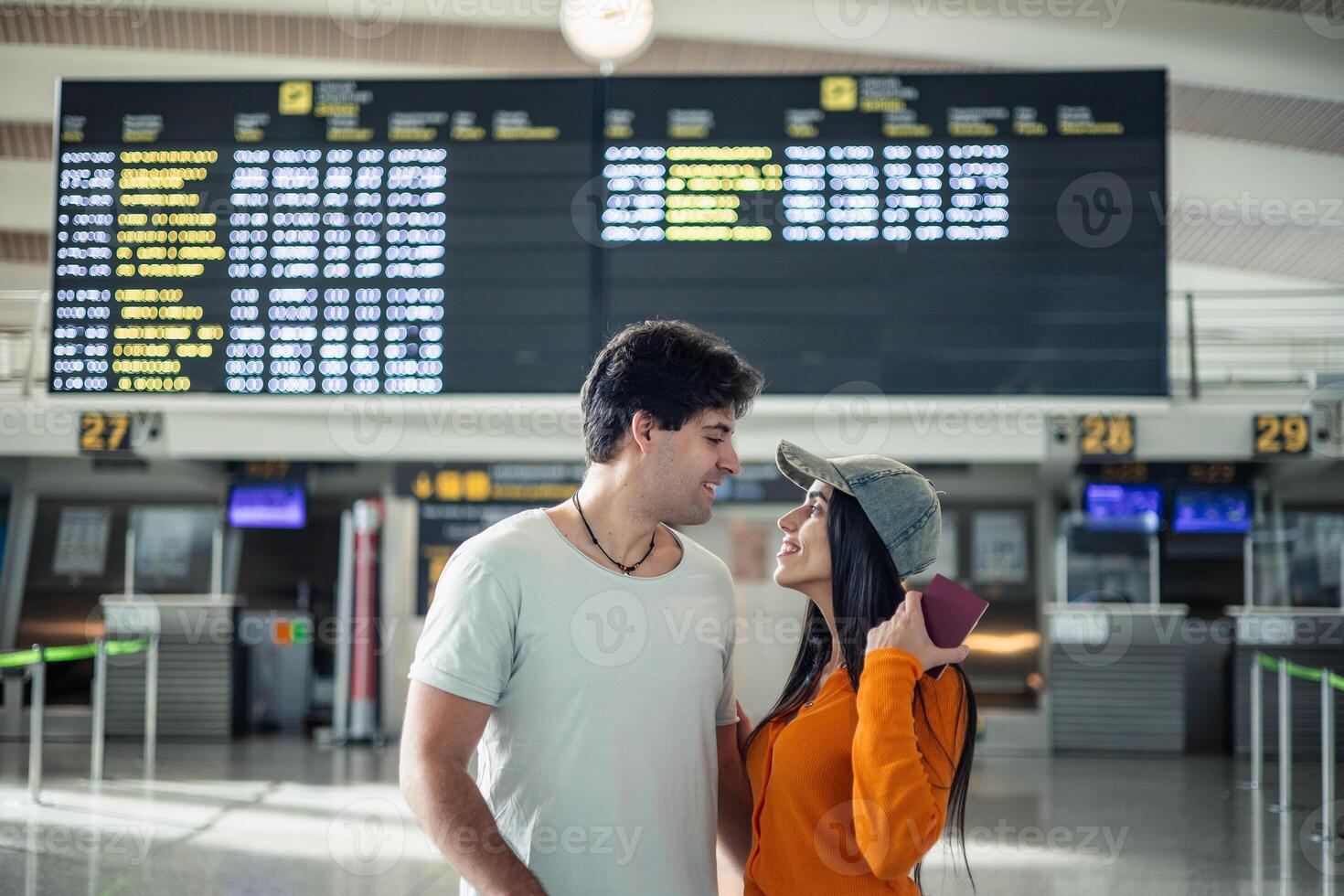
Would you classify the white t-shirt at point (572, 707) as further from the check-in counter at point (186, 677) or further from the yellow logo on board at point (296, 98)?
the check-in counter at point (186, 677)

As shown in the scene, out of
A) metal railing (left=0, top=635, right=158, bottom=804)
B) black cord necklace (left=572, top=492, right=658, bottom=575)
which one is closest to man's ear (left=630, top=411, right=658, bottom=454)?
black cord necklace (left=572, top=492, right=658, bottom=575)

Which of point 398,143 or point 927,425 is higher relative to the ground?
point 398,143

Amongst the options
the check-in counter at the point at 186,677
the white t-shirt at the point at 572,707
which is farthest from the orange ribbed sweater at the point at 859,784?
the check-in counter at the point at 186,677

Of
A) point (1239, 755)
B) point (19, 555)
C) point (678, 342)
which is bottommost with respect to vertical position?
point (1239, 755)

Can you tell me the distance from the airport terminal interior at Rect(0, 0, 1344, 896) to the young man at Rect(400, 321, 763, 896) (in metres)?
0.09

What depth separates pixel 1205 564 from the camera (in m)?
9.49

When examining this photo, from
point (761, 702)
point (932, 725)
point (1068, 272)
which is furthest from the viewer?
point (761, 702)

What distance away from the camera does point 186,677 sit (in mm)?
8977

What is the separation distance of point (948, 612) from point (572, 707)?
1.82ft

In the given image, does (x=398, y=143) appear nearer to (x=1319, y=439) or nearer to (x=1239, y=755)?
(x=1319, y=439)

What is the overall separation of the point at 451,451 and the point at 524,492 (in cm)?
89

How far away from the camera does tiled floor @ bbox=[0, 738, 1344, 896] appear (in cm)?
458

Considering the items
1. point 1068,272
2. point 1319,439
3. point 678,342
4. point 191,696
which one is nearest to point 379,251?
point 1068,272

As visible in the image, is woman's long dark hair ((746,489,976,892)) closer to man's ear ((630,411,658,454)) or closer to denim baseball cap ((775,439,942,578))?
denim baseball cap ((775,439,942,578))
